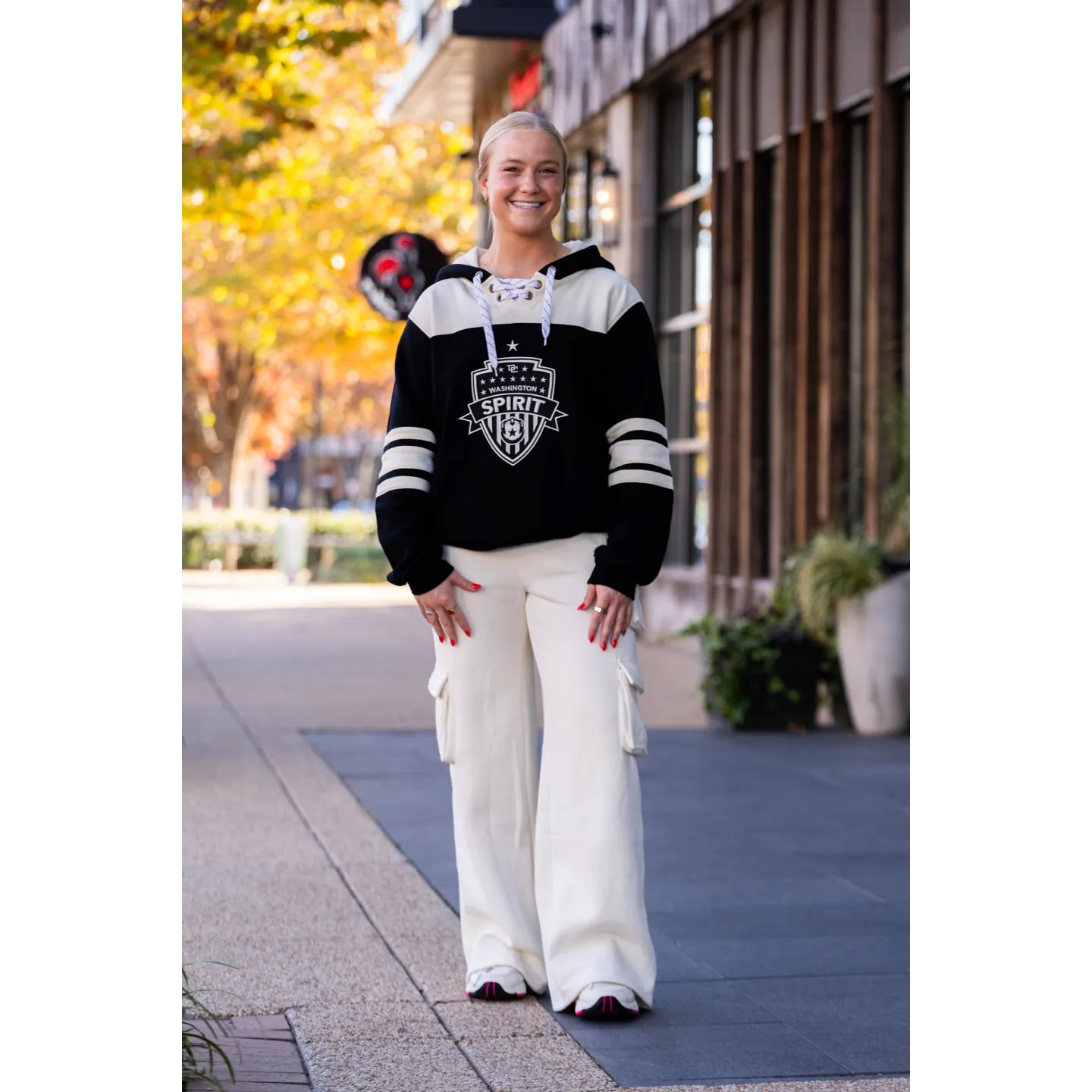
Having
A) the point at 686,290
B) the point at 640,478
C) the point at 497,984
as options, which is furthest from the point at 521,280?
the point at 686,290

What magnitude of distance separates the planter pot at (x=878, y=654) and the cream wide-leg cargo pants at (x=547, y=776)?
568 centimetres

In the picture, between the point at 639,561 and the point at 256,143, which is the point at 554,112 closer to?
the point at 256,143

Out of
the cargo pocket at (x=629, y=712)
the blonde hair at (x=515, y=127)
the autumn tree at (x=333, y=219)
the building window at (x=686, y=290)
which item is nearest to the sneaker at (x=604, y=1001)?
the cargo pocket at (x=629, y=712)

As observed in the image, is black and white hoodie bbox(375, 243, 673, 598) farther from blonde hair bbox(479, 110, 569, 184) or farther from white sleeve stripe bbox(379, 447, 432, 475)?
blonde hair bbox(479, 110, 569, 184)

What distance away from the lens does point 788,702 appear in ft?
33.8

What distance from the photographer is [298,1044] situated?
13.4 ft

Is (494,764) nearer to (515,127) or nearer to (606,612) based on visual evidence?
(606,612)

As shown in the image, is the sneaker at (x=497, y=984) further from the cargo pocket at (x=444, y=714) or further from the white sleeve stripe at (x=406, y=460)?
the white sleeve stripe at (x=406, y=460)

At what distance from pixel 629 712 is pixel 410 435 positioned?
2.73 ft

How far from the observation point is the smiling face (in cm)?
423
